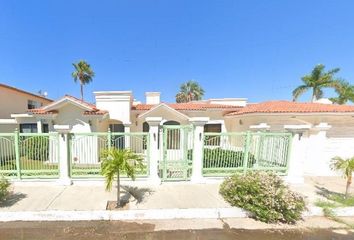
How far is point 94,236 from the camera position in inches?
172

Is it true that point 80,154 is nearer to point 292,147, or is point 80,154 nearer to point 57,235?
point 57,235

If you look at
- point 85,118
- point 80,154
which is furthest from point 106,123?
point 80,154

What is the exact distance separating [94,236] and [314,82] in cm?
2474

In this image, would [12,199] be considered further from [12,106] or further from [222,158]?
[12,106]

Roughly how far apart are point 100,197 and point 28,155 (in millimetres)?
3257

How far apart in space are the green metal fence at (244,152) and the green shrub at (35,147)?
5.86 meters

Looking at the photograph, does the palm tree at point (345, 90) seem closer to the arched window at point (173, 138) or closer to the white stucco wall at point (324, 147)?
the white stucco wall at point (324, 147)

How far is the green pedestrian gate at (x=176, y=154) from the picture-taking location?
7.32 metres

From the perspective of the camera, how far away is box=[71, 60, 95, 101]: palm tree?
92.9ft

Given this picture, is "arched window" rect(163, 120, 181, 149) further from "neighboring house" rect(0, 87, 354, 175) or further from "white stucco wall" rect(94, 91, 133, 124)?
"white stucco wall" rect(94, 91, 133, 124)

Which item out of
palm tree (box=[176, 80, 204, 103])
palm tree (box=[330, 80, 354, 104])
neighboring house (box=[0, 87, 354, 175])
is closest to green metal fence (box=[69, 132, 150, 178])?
neighboring house (box=[0, 87, 354, 175])

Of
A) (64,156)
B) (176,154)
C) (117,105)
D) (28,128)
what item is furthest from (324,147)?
(28,128)

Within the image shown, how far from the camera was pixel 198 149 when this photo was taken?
286 inches

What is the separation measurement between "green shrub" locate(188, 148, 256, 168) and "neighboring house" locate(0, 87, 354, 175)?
34cm
